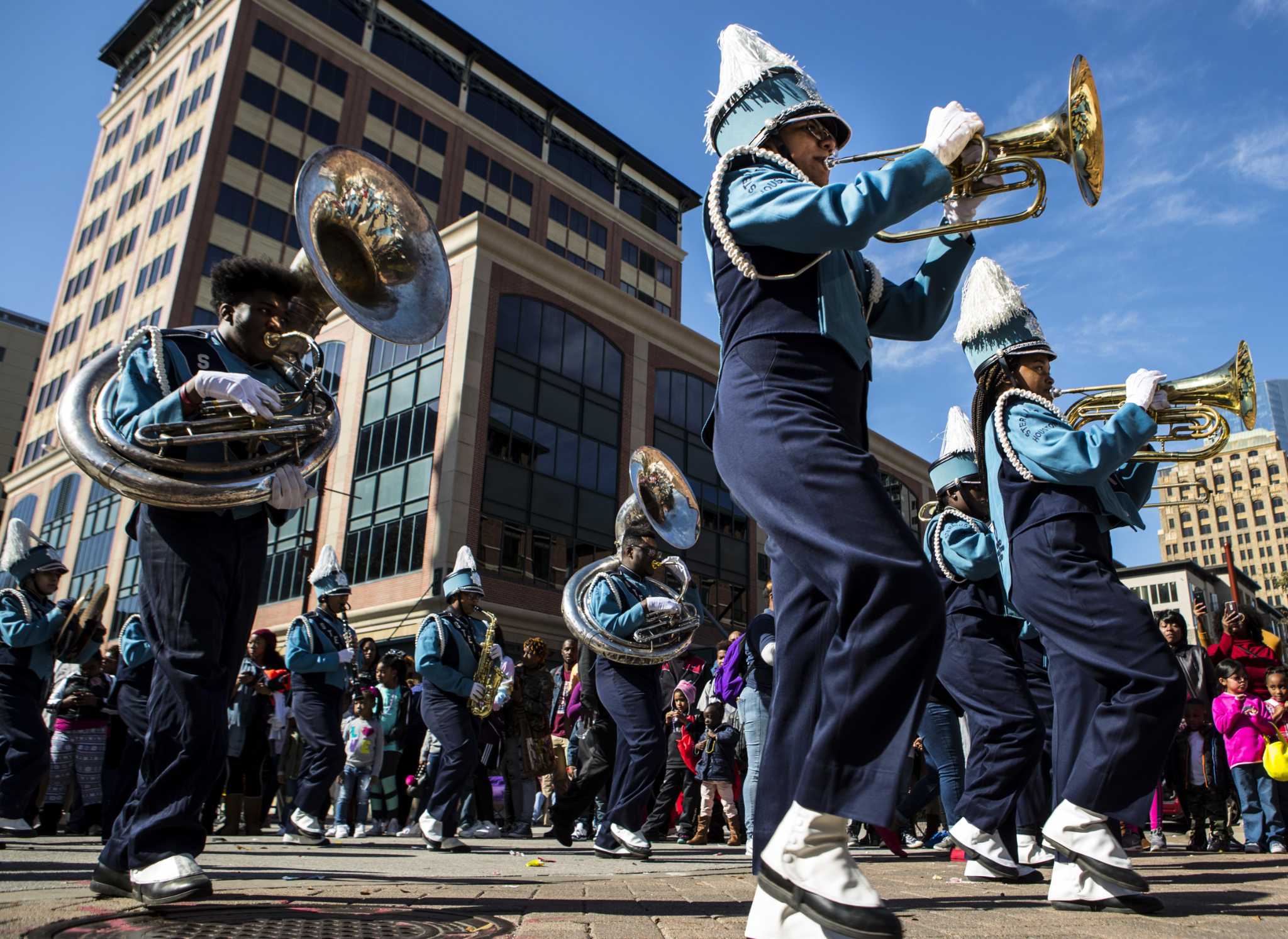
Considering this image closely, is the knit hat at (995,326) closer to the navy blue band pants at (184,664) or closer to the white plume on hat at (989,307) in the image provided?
the white plume on hat at (989,307)

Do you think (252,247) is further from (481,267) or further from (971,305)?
(971,305)

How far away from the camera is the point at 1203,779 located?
826 cm

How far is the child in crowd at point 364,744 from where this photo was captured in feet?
32.6

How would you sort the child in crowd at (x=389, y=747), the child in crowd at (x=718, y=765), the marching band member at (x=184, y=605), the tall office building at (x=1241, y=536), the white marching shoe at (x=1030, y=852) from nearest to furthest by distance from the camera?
the marching band member at (x=184, y=605)
the white marching shoe at (x=1030, y=852)
the child in crowd at (x=718, y=765)
the child in crowd at (x=389, y=747)
the tall office building at (x=1241, y=536)

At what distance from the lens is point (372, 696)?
10375mm

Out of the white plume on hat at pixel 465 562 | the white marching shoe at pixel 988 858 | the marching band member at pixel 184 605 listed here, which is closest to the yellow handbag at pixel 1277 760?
the white marching shoe at pixel 988 858

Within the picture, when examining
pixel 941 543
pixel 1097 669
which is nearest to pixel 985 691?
pixel 941 543

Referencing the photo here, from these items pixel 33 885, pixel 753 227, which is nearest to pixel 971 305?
pixel 753 227

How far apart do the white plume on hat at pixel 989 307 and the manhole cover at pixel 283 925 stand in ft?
11.1

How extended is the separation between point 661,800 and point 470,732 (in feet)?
8.87

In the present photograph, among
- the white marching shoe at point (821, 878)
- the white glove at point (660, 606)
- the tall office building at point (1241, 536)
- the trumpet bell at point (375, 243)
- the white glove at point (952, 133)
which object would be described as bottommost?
the white marching shoe at point (821, 878)

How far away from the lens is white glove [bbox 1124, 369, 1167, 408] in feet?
12.6

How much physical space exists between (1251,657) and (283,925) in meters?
8.74

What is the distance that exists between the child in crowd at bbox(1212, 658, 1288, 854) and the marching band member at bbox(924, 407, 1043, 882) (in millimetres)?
3941
